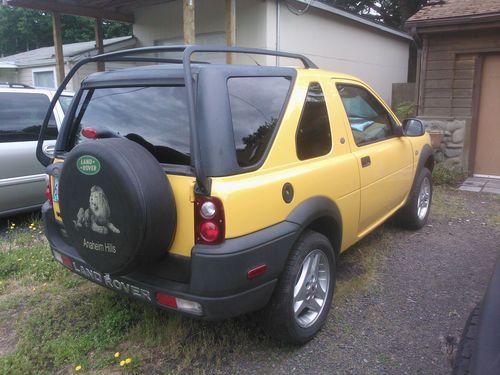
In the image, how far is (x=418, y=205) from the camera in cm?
530

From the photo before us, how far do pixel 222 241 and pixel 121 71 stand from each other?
139 cm

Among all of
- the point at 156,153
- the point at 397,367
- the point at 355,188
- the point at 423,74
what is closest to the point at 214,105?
the point at 156,153

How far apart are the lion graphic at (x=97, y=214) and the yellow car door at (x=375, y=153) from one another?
2045 millimetres

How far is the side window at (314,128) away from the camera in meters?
3.05

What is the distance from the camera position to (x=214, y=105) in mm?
2477

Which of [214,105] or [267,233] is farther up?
[214,105]

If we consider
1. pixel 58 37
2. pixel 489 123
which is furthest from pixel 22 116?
pixel 489 123

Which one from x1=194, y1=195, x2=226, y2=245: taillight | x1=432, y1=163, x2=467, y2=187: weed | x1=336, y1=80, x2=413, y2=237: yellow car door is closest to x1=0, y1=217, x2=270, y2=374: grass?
x1=194, y1=195, x2=226, y2=245: taillight

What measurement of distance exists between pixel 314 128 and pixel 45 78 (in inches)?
566

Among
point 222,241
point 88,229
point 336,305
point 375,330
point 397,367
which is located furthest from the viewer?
point 336,305

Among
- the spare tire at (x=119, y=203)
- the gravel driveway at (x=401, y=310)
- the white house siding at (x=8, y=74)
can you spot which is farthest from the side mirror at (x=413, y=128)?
the white house siding at (x=8, y=74)

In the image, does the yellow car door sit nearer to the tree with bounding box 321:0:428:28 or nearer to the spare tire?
the spare tire

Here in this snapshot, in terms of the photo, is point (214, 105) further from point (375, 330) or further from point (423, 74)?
point (423, 74)

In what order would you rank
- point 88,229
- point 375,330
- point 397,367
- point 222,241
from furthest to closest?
point 375,330 < point 397,367 < point 88,229 < point 222,241
